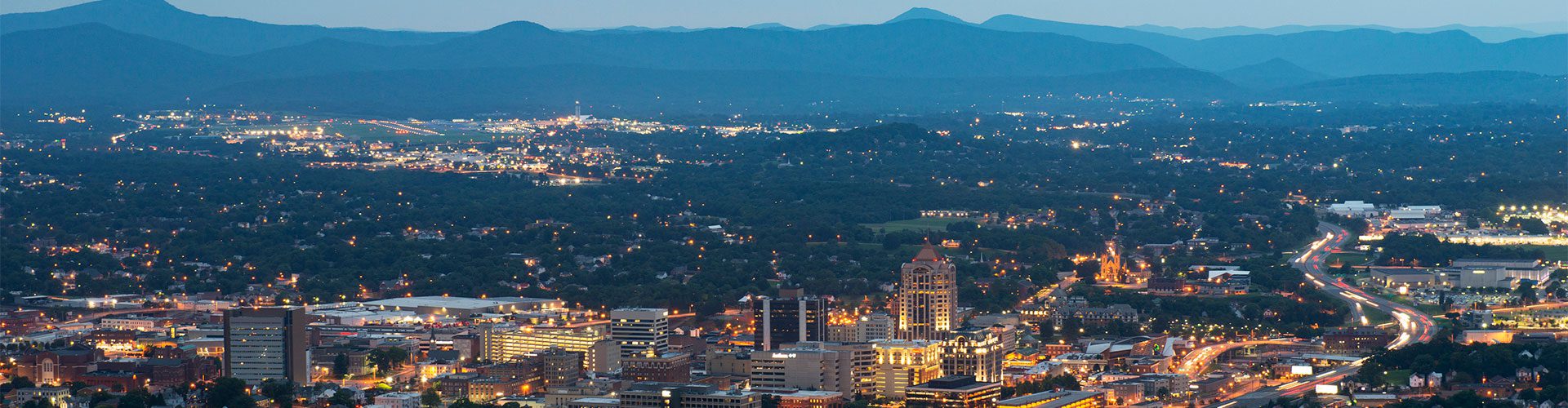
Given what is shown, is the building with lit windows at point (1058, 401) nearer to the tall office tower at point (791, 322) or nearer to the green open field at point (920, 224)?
the tall office tower at point (791, 322)

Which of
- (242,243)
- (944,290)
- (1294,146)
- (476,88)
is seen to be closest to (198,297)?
(242,243)

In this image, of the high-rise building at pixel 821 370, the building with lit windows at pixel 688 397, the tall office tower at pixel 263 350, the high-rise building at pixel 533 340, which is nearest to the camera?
the building with lit windows at pixel 688 397

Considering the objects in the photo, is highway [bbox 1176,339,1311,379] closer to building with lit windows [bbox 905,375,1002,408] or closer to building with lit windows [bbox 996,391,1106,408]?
building with lit windows [bbox 996,391,1106,408]

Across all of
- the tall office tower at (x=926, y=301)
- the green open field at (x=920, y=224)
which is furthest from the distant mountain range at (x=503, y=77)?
the tall office tower at (x=926, y=301)

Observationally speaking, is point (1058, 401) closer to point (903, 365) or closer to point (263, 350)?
point (903, 365)

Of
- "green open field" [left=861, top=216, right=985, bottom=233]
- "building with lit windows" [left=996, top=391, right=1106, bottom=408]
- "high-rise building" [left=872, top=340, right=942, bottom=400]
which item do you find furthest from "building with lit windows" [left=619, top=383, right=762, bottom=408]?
"green open field" [left=861, top=216, right=985, bottom=233]

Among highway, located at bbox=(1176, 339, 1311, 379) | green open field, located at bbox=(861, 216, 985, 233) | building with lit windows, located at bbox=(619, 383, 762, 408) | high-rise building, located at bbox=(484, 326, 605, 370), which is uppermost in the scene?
green open field, located at bbox=(861, 216, 985, 233)
